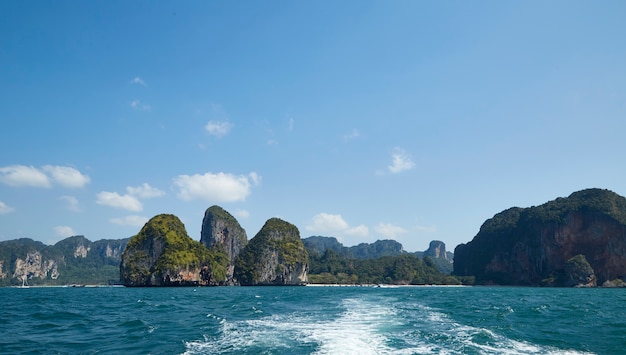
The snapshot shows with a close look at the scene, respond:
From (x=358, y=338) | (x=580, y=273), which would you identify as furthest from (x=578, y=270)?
(x=358, y=338)

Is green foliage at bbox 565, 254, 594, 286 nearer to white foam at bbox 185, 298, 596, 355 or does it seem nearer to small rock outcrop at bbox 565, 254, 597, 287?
small rock outcrop at bbox 565, 254, 597, 287

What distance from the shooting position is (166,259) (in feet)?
520

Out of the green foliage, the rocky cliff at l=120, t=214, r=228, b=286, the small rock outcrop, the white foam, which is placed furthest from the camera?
the green foliage

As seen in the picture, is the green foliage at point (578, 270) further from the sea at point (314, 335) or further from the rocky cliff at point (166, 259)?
the sea at point (314, 335)

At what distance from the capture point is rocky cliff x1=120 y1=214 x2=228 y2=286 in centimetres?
15750

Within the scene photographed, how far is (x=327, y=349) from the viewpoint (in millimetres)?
23078

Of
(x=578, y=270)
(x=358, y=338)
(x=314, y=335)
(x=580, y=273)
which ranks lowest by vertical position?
(x=580, y=273)

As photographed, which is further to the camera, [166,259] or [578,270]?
[578,270]

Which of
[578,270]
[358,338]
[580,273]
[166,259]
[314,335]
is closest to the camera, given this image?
[358,338]

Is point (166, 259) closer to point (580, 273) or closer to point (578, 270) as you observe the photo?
point (578, 270)

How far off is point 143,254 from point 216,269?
108 ft

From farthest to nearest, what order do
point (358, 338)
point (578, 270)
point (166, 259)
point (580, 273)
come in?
point (578, 270)
point (580, 273)
point (166, 259)
point (358, 338)

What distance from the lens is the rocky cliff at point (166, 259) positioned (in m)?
158

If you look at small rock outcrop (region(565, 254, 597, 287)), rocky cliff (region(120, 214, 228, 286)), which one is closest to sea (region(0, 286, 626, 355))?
rocky cliff (region(120, 214, 228, 286))
